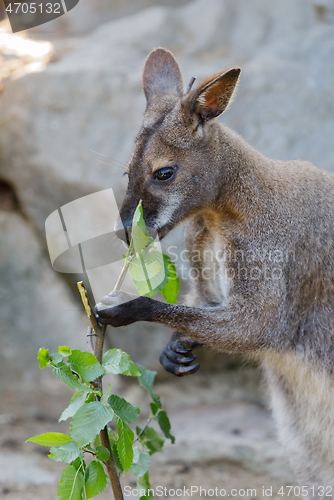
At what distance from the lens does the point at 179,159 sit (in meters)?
3.31

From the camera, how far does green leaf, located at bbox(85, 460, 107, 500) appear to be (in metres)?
2.64

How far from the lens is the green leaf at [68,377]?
8.41 feet

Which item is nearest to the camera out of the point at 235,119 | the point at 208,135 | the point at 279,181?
the point at 208,135

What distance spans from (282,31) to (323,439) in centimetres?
484

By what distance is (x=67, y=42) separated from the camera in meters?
7.01

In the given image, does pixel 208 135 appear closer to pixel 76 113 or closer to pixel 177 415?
pixel 76 113

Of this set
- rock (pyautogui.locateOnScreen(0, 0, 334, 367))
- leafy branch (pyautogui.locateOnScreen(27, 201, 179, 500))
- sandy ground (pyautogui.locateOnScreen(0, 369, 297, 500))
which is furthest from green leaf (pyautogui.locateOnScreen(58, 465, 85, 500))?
rock (pyautogui.locateOnScreen(0, 0, 334, 367))

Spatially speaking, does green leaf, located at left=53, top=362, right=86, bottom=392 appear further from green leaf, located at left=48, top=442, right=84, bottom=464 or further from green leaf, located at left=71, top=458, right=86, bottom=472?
green leaf, located at left=71, top=458, right=86, bottom=472

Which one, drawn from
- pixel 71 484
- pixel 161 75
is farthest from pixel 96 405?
pixel 161 75

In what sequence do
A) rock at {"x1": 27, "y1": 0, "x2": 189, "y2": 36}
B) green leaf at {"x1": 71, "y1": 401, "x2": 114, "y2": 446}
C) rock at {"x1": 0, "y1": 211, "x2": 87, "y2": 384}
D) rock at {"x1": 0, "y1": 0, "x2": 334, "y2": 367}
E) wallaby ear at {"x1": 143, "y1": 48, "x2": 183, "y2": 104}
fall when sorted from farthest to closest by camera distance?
rock at {"x1": 27, "y1": 0, "x2": 189, "y2": 36} → rock at {"x1": 0, "y1": 211, "x2": 87, "y2": 384} → rock at {"x1": 0, "y1": 0, "x2": 334, "y2": 367} → wallaby ear at {"x1": 143, "y1": 48, "x2": 183, "y2": 104} → green leaf at {"x1": 71, "y1": 401, "x2": 114, "y2": 446}

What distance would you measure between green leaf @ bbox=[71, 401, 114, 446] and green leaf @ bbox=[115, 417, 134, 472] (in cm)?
13

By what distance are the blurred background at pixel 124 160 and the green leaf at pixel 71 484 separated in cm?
276

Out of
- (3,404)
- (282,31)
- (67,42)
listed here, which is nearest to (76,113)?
(67,42)

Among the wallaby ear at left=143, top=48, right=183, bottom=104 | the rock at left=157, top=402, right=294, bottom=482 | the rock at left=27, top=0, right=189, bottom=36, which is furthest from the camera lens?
the rock at left=27, top=0, right=189, bottom=36
